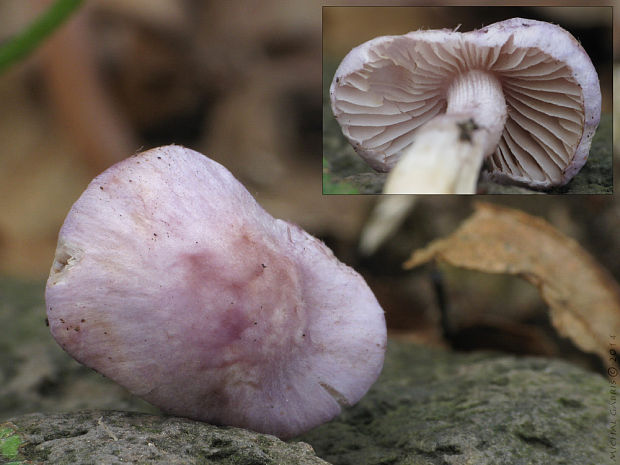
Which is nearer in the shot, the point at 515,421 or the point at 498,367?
the point at 515,421

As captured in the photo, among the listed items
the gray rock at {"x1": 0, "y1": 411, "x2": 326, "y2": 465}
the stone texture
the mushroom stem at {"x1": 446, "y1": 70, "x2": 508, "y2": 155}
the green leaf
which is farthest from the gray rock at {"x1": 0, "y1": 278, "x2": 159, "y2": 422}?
the mushroom stem at {"x1": 446, "y1": 70, "x2": 508, "y2": 155}

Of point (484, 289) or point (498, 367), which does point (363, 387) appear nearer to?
point (498, 367)

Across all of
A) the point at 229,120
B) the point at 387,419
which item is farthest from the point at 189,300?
the point at 229,120

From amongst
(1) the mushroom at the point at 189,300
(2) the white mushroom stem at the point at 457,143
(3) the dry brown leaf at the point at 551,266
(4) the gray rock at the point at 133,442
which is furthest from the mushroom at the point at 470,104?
(4) the gray rock at the point at 133,442

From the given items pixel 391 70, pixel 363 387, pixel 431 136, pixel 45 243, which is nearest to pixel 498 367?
pixel 363 387

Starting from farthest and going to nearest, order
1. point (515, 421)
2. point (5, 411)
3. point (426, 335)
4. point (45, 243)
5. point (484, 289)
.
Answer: point (45, 243) → point (484, 289) → point (426, 335) → point (5, 411) → point (515, 421)

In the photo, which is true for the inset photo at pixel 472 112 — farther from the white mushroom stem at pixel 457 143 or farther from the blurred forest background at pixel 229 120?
the blurred forest background at pixel 229 120

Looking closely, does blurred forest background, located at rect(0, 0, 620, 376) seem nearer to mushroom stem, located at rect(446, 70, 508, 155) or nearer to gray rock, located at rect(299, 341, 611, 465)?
gray rock, located at rect(299, 341, 611, 465)
